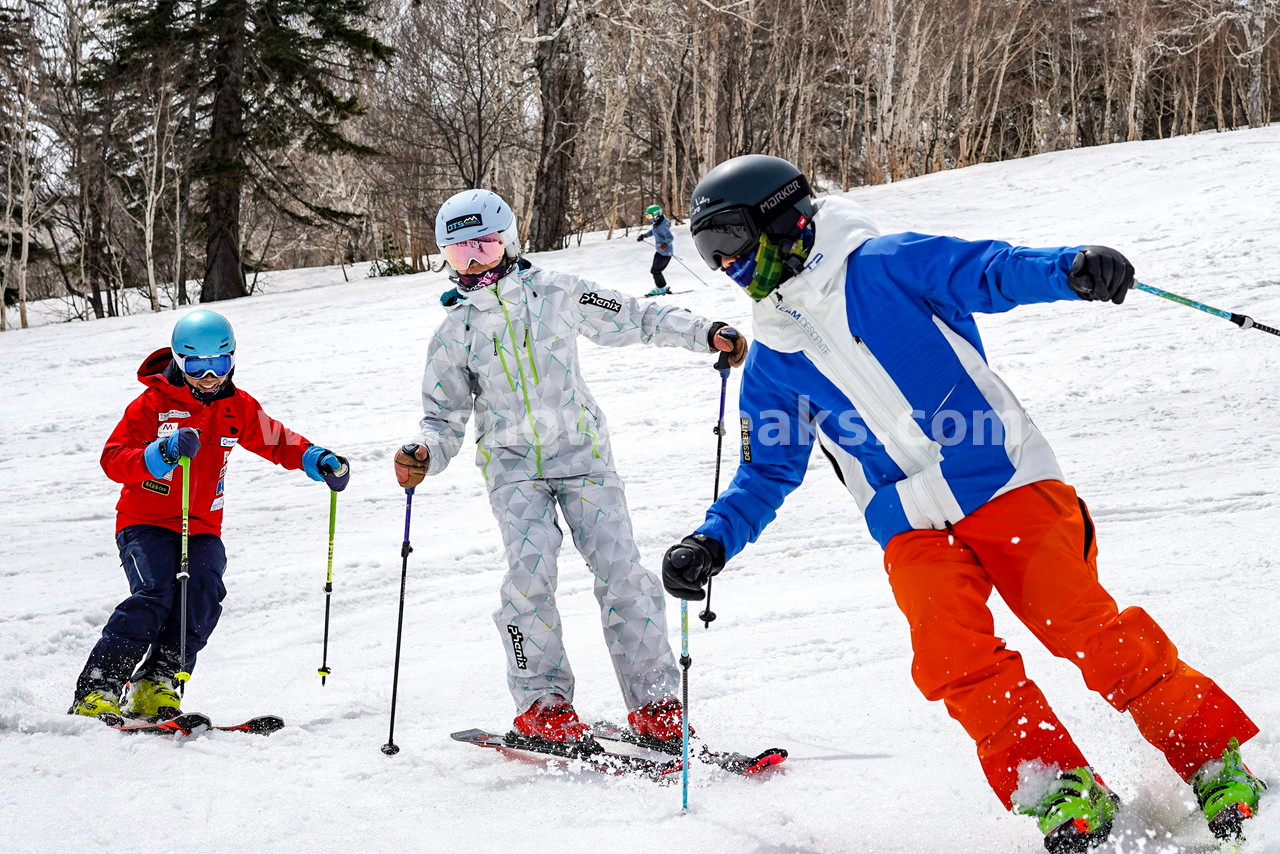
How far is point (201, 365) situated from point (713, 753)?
262 cm

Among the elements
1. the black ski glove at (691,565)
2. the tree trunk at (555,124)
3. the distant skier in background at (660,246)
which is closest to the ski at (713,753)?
the black ski glove at (691,565)

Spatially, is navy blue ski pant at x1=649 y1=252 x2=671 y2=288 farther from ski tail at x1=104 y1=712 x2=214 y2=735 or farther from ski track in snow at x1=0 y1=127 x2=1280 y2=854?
ski tail at x1=104 y1=712 x2=214 y2=735

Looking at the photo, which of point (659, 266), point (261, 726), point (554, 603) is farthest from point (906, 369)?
point (659, 266)

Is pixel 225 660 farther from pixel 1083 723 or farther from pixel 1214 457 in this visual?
pixel 1214 457

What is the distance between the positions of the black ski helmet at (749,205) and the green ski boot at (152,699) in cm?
296

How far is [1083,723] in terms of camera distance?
10.3ft

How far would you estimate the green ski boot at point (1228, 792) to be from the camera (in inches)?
79.7

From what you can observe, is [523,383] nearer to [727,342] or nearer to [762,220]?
[727,342]

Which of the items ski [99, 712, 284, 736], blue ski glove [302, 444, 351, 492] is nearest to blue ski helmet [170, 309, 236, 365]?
blue ski glove [302, 444, 351, 492]

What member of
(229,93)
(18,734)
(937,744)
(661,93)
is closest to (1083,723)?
(937,744)

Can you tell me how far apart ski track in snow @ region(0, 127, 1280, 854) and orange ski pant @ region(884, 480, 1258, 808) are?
25 cm

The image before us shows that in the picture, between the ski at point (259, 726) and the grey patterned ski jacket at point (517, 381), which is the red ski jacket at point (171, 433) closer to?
the ski at point (259, 726)

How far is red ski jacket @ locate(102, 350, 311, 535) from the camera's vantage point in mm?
4082

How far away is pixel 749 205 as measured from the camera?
8.59ft
